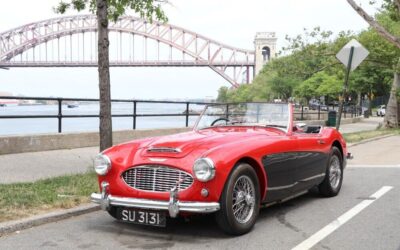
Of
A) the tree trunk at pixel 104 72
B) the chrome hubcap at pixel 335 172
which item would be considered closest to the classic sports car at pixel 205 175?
the chrome hubcap at pixel 335 172

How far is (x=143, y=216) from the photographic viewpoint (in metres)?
5.42

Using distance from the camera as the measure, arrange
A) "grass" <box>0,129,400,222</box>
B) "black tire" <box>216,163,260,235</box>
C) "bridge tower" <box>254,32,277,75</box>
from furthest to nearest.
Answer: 1. "bridge tower" <box>254,32,277,75</box>
2. "grass" <box>0,129,400,222</box>
3. "black tire" <box>216,163,260,235</box>

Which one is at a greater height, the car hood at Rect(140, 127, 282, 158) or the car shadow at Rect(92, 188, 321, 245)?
the car hood at Rect(140, 127, 282, 158)

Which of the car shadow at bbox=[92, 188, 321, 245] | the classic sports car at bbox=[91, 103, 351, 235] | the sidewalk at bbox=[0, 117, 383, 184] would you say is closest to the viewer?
the classic sports car at bbox=[91, 103, 351, 235]

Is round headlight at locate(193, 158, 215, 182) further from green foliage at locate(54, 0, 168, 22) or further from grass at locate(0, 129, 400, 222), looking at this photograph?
green foliage at locate(54, 0, 168, 22)

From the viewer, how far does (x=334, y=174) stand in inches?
320

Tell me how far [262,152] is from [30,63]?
102943 millimetres

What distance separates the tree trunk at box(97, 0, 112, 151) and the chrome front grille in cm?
377

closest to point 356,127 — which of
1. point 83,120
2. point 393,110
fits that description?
point 393,110

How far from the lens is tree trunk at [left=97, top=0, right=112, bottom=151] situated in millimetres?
9039

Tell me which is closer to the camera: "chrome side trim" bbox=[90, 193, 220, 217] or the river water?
"chrome side trim" bbox=[90, 193, 220, 217]

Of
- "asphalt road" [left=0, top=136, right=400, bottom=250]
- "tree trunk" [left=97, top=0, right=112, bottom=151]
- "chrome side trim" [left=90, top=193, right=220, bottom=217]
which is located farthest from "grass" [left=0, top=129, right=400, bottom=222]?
"chrome side trim" [left=90, top=193, right=220, bottom=217]

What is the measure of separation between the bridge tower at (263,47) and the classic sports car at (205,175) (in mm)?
120792

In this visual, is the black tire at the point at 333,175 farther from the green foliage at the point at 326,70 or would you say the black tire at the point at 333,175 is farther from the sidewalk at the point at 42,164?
the green foliage at the point at 326,70
